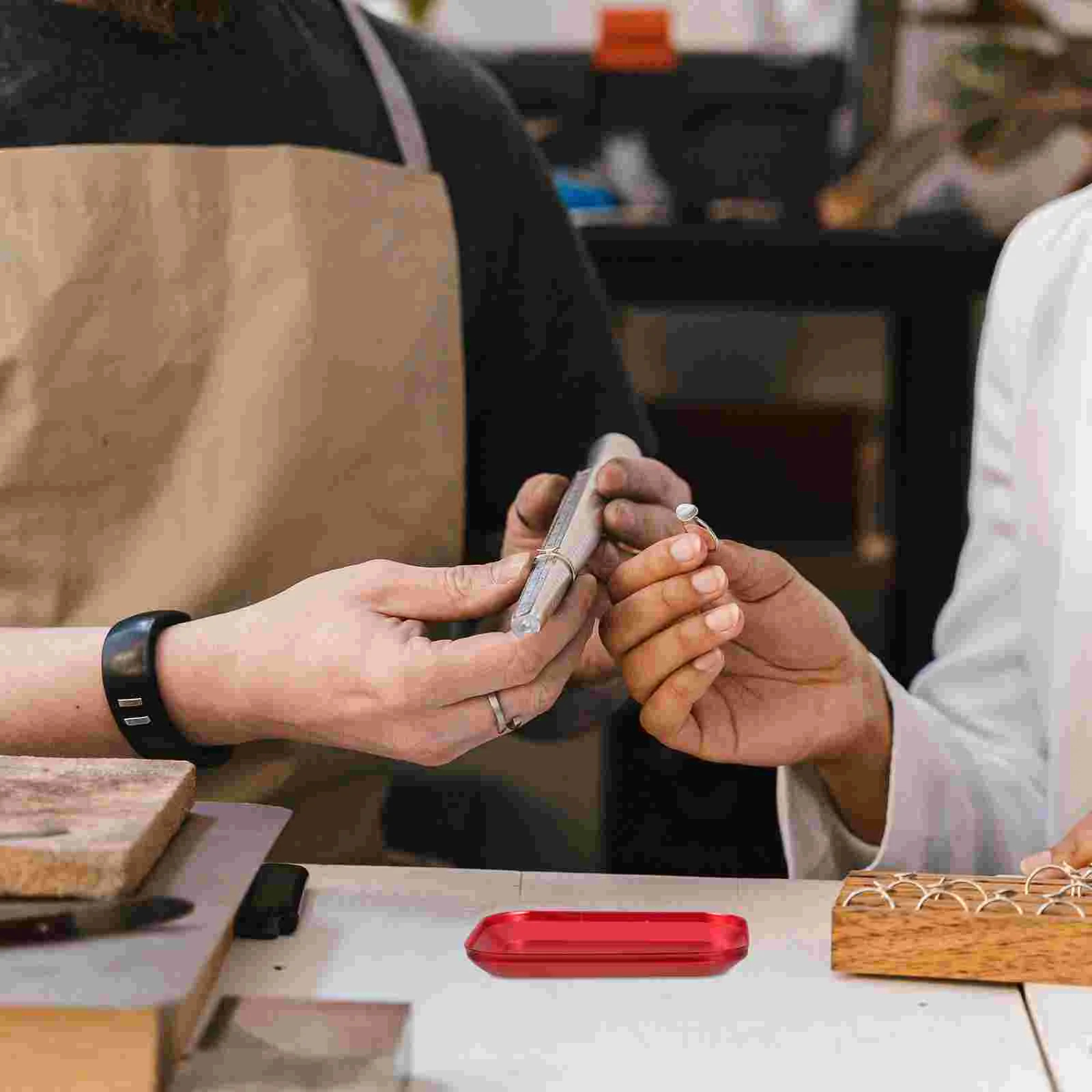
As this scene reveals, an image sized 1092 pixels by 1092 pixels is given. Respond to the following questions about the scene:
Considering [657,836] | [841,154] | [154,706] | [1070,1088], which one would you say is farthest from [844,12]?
[1070,1088]

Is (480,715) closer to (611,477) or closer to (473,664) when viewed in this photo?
(473,664)

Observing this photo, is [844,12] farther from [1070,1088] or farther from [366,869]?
[1070,1088]

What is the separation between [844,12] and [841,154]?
207 millimetres

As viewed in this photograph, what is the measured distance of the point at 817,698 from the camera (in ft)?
2.81

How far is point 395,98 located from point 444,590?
52 cm

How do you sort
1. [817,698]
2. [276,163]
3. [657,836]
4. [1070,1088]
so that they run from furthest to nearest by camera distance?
1. [657,836]
2. [276,163]
3. [817,698]
4. [1070,1088]

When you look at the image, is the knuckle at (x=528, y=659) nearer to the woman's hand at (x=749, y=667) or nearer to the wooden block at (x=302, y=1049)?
the woman's hand at (x=749, y=667)

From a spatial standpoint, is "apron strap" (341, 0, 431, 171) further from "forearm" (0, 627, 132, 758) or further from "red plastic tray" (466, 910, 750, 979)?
"red plastic tray" (466, 910, 750, 979)

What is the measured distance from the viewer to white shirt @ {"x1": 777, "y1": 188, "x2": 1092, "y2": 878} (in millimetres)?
893

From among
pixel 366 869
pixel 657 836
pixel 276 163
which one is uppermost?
pixel 276 163

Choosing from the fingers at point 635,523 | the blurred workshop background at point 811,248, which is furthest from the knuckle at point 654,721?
the blurred workshop background at point 811,248

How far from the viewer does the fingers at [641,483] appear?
85 centimetres

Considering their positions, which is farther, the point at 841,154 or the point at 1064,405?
the point at 841,154

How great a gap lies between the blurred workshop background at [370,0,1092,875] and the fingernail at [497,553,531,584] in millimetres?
1188
